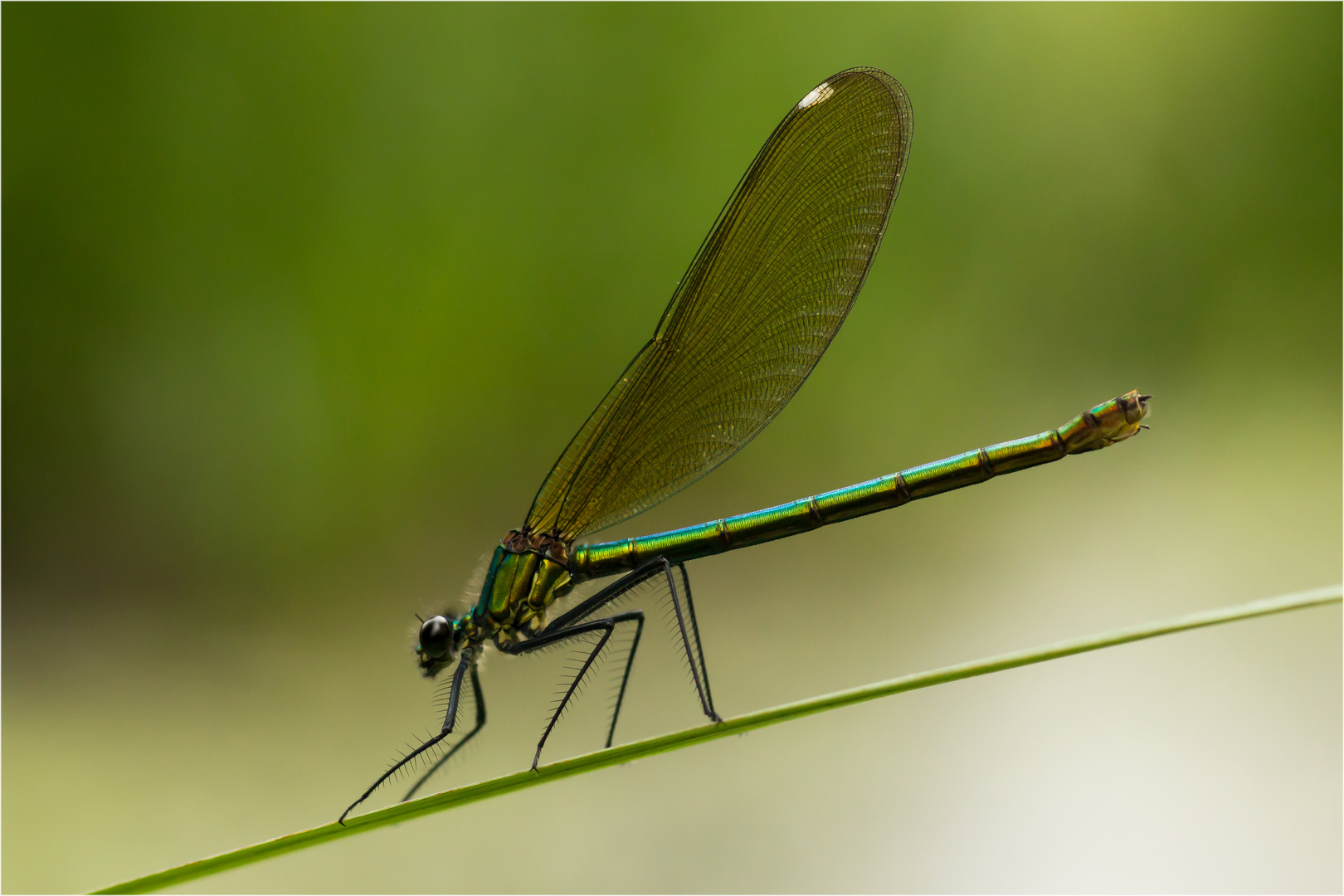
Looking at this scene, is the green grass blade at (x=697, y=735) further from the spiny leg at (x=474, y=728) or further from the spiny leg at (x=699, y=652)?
the spiny leg at (x=474, y=728)

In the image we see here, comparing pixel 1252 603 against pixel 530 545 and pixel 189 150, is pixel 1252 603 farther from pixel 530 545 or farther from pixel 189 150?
pixel 189 150

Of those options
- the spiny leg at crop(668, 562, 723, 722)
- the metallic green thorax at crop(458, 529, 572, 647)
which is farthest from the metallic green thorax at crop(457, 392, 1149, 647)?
the spiny leg at crop(668, 562, 723, 722)

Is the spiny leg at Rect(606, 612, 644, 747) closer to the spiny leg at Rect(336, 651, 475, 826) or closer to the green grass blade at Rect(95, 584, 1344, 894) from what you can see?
the spiny leg at Rect(336, 651, 475, 826)

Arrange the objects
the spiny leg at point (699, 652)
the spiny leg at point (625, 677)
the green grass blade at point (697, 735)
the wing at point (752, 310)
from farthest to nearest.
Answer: the spiny leg at point (625, 677) < the wing at point (752, 310) < the spiny leg at point (699, 652) < the green grass blade at point (697, 735)

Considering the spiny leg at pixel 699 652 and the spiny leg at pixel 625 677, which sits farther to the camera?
the spiny leg at pixel 625 677

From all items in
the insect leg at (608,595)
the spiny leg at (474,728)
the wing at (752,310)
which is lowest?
the spiny leg at (474,728)

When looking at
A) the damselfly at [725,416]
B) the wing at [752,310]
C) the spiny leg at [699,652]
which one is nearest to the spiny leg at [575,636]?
the damselfly at [725,416]

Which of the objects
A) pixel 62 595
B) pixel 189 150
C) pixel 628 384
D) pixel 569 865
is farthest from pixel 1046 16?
pixel 62 595
